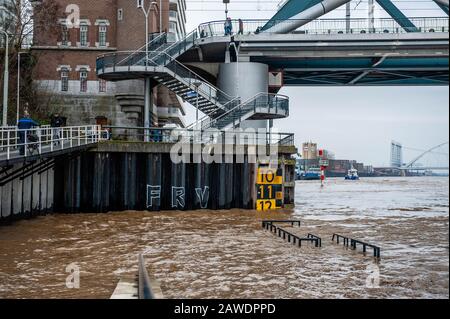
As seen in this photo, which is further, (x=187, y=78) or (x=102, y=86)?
(x=102, y=86)

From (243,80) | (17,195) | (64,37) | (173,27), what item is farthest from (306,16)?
(17,195)

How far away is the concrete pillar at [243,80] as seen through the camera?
4834 centimetres

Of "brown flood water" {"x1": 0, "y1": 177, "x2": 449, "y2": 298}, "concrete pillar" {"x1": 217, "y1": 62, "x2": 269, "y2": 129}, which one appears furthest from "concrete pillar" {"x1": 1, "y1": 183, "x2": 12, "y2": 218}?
"concrete pillar" {"x1": 217, "y1": 62, "x2": 269, "y2": 129}

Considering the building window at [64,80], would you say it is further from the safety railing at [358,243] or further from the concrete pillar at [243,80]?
the safety railing at [358,243]

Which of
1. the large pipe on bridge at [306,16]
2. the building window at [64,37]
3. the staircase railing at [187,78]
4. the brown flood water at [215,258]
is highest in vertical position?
the large pipe on bridge at [306,16]

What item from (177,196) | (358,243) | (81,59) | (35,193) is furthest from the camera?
(81,59)

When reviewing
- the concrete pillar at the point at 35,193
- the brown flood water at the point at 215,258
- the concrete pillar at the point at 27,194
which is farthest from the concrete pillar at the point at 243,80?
the concrete pillar at the point at 27,194

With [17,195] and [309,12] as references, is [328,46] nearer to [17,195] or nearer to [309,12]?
[309,12]

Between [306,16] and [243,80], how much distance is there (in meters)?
10.9

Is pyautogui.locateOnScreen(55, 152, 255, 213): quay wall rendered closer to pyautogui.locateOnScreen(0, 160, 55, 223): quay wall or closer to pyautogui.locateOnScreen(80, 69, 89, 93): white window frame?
pyautogui.locateOnScreen(0, 160, 55, 223): quay wall

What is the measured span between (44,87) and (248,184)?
26.5m

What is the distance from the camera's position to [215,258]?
59.3ft
